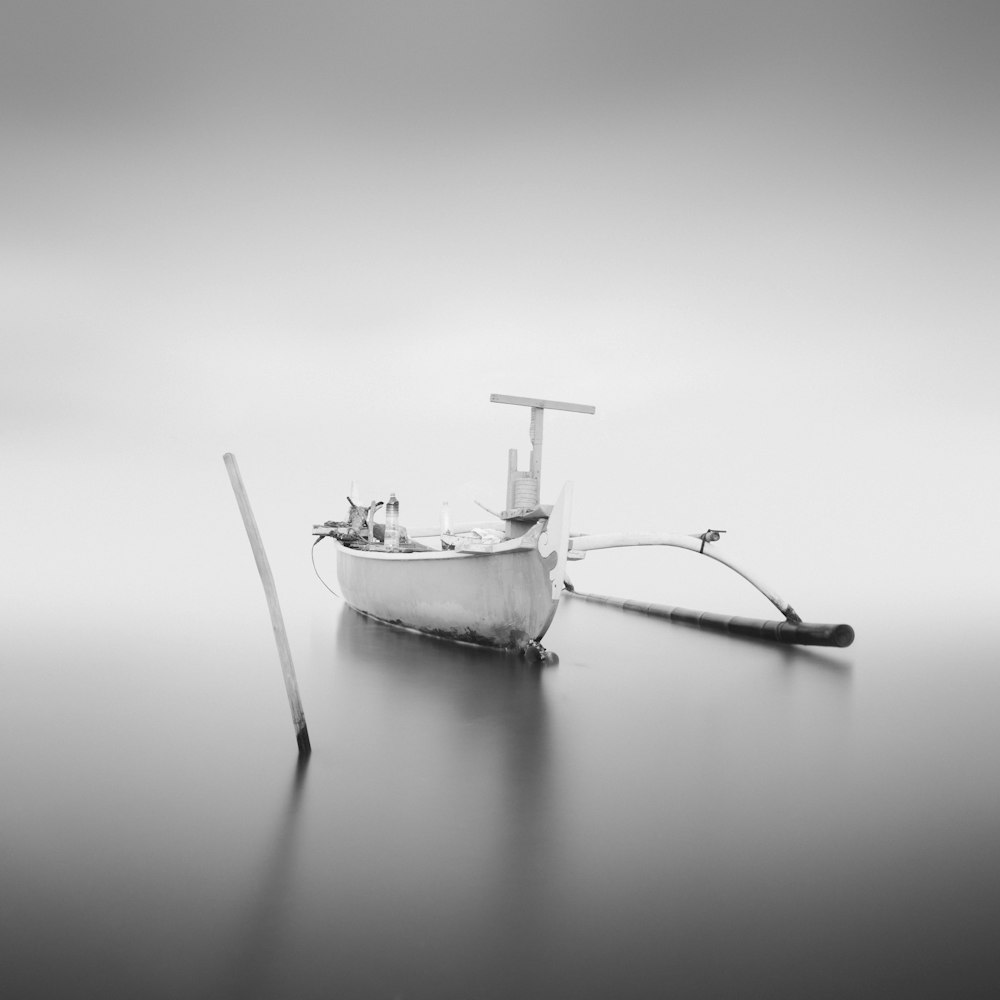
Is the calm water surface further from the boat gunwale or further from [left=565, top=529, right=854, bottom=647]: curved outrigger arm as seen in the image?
[left=565, top=529, right=854, bottom=647]: curved outrigger arm

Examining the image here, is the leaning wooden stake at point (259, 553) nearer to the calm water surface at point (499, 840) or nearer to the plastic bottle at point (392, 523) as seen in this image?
the calm water surface at point (499, 840)

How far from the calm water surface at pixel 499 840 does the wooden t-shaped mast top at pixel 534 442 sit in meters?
2.09

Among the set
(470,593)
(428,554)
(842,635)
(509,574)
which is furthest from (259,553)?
(842,635)

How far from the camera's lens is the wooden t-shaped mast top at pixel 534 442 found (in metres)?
8.04

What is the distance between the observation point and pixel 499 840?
10.5 feet

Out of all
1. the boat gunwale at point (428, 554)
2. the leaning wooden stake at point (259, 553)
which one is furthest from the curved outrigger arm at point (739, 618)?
the leaning wooden stake at point (259, 553)

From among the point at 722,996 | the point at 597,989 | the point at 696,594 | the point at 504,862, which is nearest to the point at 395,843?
the point at 504,862

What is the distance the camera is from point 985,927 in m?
2.44

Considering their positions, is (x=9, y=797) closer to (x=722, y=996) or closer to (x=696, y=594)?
(x=722, y=996)

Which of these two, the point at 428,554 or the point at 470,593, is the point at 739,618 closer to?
the point at 470,593

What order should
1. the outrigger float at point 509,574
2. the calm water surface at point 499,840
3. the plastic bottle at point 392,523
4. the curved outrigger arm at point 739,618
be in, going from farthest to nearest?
the plastic bottle at point 392,523
the curved outrigger arm at point 739,618
the outrigger float at point 509,574
the calm water surface at point 499,840

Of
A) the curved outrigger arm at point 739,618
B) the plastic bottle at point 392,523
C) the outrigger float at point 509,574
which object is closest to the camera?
the outrigger float at point 509,574

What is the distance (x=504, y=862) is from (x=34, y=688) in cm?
522

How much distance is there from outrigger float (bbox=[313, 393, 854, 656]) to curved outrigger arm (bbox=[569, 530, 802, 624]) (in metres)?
0.01
